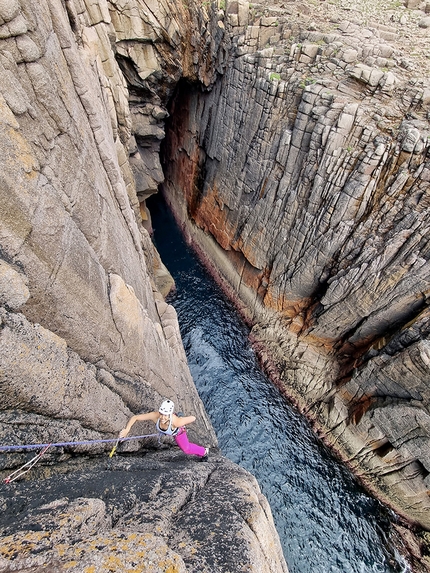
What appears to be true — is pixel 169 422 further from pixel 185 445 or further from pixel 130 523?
pixel 130 523

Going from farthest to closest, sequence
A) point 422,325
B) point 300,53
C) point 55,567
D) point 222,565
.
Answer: point 300,53 < point 422,325 < point 222,565 < point 55,567

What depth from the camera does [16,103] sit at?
503 cm

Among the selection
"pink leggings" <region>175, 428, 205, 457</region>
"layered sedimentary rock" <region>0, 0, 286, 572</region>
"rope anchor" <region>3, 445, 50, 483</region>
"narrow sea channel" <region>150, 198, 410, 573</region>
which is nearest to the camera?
"layered sedimentary rock" <region>0, 0, 286, 572</region>

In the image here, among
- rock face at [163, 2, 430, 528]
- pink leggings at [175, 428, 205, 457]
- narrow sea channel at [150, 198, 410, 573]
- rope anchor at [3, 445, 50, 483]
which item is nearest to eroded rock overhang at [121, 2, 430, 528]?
rock face at [163, 2, 430, 528]

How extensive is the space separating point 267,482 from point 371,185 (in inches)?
604

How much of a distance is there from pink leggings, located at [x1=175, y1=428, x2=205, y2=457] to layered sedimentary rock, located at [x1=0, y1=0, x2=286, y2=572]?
14.9 inches

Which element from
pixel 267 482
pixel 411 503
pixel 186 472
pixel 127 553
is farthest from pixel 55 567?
pixel 411 503

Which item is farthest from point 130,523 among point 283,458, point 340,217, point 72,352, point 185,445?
point 340,217

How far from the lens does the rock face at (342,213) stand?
14617mm

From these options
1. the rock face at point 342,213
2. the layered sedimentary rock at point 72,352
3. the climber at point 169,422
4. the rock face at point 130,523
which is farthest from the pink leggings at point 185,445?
the rock face at point 342,213

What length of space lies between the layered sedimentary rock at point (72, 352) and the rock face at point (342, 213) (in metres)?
11.1

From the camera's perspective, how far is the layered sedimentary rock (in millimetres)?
3799

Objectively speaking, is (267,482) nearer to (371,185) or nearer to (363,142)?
(371,185)

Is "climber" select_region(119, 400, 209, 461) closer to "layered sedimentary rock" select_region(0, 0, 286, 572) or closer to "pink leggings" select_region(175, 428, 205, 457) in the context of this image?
"pink leggings" select_region(175, 428, 205, 457)
